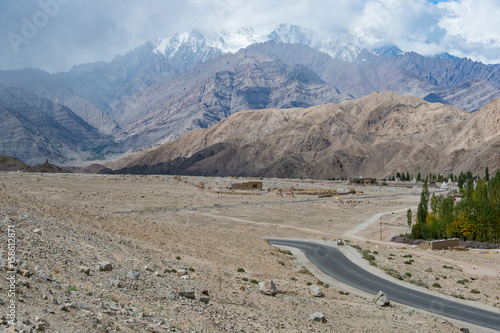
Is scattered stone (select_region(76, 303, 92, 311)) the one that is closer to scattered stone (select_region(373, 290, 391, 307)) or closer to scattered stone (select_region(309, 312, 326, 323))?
scattered stone (select_region(309, 312, 326, 323))

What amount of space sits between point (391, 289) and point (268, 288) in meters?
8.89

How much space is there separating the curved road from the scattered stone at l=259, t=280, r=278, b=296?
6788mm

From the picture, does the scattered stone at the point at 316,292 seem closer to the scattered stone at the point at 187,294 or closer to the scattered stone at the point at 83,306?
the scattered stone at the point at 187,294

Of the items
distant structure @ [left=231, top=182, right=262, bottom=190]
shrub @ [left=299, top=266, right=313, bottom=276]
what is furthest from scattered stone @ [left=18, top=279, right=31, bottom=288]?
distant structure @ [left=231, top=182, right=262, bottom=190]

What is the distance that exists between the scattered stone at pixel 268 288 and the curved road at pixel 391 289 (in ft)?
22.3

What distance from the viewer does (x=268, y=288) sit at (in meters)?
19.8

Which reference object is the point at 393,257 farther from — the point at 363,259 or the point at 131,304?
the point at 131,304

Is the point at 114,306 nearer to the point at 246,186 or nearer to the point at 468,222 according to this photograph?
the point at 468,222

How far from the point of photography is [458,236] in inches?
1937

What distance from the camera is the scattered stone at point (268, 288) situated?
1956 cm

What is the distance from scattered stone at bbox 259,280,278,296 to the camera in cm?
1956

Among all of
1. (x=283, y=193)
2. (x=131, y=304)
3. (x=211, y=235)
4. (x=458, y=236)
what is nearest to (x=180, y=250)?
(x=211, y=235)

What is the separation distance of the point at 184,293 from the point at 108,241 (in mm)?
8533

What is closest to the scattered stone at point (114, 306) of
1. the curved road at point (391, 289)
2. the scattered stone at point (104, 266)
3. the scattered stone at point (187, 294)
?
the scattered stone at point (187, 294)
